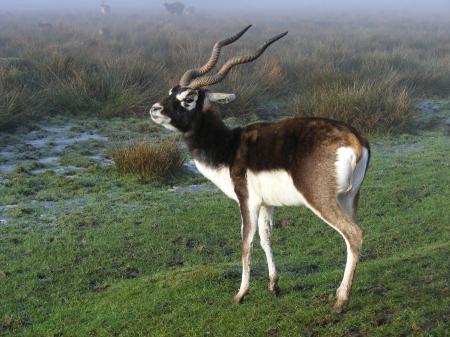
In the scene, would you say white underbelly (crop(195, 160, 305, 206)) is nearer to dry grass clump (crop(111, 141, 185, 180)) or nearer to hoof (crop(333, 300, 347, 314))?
hoof (crop(333, 300, 347, 314))

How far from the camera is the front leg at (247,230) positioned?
547 cm

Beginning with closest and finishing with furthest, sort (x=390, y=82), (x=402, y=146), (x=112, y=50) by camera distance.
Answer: (x=402, y=146)
(x=390, y=82)
(x=112, y=50)

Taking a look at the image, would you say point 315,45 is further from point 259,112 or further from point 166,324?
point 166,324

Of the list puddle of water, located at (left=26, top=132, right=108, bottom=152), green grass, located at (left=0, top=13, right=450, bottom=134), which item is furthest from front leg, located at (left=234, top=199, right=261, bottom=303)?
green grass, located at (left=0, top=13, right=450, bottom=134)

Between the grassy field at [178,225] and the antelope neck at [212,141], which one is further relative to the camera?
the antelope neck at [212,141]

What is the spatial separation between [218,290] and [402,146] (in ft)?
26.8

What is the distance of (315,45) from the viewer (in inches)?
1063

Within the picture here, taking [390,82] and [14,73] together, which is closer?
[14,73]

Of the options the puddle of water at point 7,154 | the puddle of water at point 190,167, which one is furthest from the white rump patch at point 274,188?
the puddle of water at point 7,154

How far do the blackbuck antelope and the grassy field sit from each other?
0.49 metres

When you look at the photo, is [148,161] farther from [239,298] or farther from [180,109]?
[239,298]

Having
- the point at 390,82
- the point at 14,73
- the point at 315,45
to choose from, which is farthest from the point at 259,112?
the point at 315,45

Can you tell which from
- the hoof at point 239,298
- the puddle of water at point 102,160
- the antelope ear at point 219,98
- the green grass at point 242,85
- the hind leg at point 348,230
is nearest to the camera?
the hind leg at point 348,230

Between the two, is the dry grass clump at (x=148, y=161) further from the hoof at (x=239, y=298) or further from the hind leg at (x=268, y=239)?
the hoof at (x=239, y=298)
